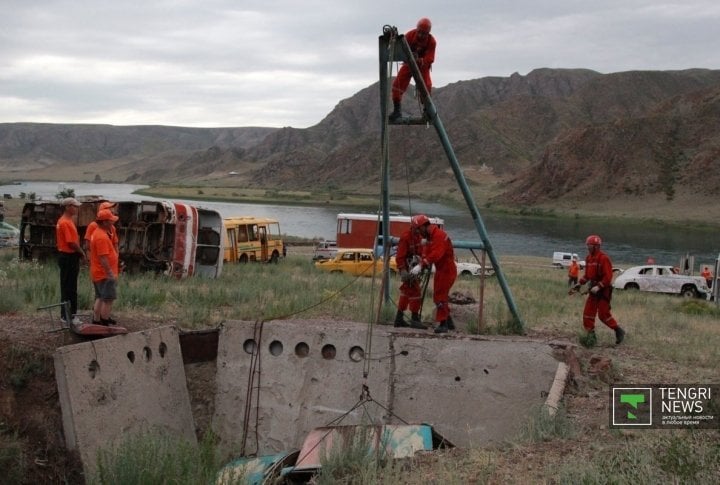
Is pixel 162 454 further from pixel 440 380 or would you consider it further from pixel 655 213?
pixel 655 213

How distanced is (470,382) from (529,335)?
2428 mm

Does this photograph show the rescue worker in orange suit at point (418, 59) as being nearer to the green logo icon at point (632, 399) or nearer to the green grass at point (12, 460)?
the green logo icon at point (632, 399)

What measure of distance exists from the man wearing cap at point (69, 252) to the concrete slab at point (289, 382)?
200cm

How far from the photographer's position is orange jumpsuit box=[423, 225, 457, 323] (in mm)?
10484

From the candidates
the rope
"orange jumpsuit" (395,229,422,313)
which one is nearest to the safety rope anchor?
the rope

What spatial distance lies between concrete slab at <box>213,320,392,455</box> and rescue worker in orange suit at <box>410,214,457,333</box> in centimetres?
109

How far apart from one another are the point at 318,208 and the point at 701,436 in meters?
92.2

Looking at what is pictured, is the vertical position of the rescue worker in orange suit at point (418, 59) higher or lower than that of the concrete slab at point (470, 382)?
higher

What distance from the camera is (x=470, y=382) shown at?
961 centimetres

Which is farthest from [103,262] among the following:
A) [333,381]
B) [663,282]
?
[663,282]

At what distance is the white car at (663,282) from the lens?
30.3 metres

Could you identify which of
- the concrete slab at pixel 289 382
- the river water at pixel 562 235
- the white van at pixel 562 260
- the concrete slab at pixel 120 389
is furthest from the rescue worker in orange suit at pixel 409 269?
the river water at pixel 562 235

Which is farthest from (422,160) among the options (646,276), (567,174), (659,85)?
(646,276)

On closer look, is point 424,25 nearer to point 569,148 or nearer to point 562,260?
point 562,260
